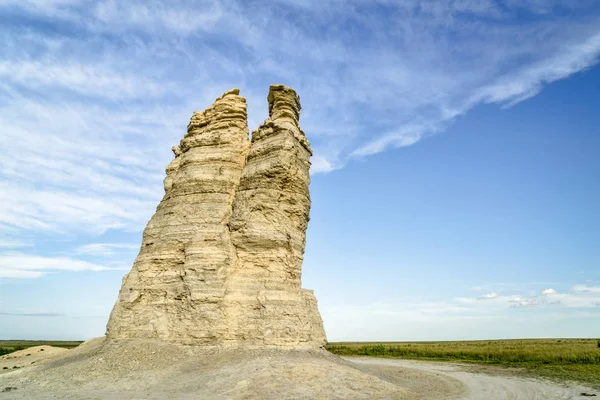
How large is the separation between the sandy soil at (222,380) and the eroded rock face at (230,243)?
1.03 metres

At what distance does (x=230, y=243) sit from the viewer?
2103 centimetres

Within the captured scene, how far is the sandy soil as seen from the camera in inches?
566

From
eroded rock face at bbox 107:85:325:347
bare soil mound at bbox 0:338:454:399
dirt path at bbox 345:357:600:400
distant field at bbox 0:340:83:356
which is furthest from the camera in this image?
distant field at bbox 0:340:83:356

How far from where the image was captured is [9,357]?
1214 inches

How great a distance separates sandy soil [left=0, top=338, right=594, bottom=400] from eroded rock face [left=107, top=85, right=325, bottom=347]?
103cm

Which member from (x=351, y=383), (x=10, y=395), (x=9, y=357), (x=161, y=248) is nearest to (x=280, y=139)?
(x=161, y=248)

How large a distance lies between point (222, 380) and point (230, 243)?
24.3 feet

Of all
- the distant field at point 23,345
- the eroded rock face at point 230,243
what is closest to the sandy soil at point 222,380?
the eroded rock face at point 230,243

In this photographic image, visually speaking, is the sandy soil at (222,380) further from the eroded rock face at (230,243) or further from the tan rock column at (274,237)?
the tan rock column at (274,237)

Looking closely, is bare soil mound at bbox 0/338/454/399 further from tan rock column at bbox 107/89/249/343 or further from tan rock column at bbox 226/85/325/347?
tan rock column at bbox 226/85/325/347

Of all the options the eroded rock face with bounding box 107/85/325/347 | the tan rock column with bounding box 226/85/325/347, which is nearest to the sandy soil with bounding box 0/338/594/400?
the eroded rock face with bounding box 107/85/325/347

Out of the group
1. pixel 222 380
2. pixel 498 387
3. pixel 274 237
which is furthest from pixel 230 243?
pixel 498 387

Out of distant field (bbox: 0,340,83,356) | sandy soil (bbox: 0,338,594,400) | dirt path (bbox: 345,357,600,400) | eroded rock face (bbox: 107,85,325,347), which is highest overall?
eroded rock face (bbox: 107,85,325,347)

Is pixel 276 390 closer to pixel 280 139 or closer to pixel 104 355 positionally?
pixel 104 355
